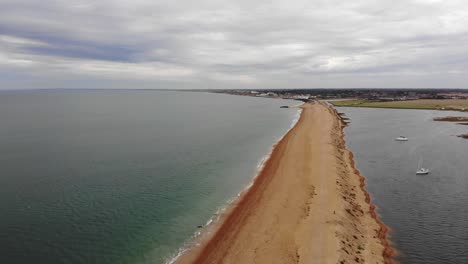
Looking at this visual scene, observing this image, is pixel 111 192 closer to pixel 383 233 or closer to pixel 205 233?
pixel 205 233

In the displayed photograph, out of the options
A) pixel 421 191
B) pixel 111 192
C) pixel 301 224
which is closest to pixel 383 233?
pixel 301 224

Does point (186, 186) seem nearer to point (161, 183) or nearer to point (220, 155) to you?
point (161, 183)

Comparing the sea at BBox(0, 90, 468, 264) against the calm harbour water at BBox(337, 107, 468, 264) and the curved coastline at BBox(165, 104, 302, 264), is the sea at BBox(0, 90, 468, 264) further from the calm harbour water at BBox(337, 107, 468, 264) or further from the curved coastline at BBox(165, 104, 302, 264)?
the curved coastline at BBox(165, 104, 302, 264)

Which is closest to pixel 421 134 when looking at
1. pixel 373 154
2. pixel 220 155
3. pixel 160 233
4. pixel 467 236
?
pixel 373 154

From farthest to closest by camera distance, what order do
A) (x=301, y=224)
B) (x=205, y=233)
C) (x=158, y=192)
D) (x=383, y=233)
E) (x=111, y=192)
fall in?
1. (x=158, y=192)
2. (x=111, y=192)
3. (x=301, y=224)
4. (x=205, y=233)
5. (x=383, y=233)

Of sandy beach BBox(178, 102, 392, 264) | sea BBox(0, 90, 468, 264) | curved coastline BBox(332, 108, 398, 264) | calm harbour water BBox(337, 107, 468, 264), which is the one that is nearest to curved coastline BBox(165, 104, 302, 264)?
sandy beach BBox(178, 102, 392, 264)

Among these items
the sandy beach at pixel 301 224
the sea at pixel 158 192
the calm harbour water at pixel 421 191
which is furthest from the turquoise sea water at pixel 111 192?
the calm harbour water at pixel 421 191

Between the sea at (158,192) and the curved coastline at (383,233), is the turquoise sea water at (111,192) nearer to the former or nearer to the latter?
the sea at (158,192)

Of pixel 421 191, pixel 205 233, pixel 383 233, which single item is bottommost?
pixel 205 233
